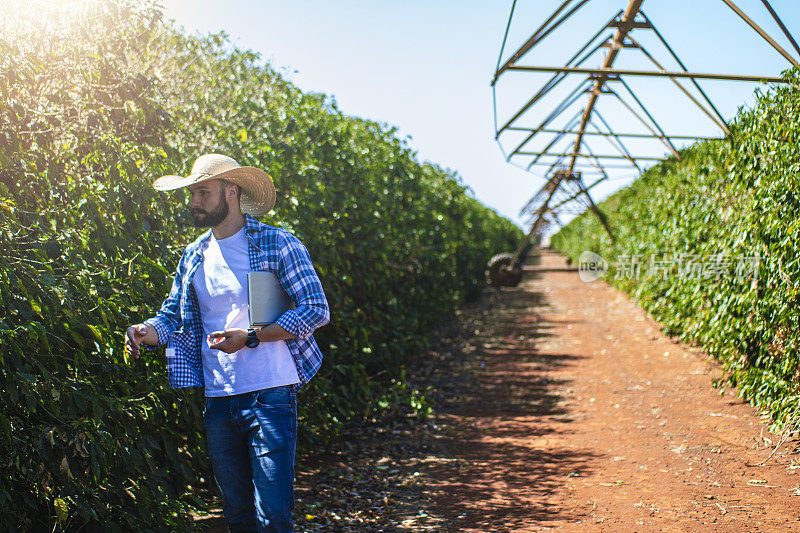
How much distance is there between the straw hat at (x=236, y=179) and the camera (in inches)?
123

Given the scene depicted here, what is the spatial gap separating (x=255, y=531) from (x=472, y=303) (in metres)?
16.4

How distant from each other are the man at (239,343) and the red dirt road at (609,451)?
1.94m

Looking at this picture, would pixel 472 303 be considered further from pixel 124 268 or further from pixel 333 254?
pixel 124 268

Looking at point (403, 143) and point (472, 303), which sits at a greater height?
point (403, 143)

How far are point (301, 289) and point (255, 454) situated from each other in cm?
74

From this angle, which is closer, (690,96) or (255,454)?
(255,454)

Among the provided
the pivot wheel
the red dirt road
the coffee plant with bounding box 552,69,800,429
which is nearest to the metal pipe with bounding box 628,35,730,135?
the coffee plant with bounding box 552,69,800,429

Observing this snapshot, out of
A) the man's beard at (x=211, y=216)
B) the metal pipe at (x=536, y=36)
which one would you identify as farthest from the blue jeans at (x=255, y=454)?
the metal pipe at (x=536, y=36)

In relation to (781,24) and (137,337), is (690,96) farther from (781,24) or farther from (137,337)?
(137,337)

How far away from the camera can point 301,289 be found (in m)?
3.00

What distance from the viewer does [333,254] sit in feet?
21.6

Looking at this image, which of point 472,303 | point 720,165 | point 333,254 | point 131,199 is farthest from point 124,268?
point 472,303

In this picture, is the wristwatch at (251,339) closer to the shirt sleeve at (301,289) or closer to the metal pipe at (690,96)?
the shirt sleeve at (301,289)

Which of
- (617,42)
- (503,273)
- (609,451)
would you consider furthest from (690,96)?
(503,273)
